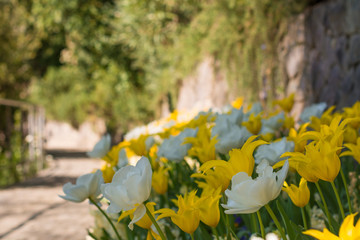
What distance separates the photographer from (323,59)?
13.9 feet

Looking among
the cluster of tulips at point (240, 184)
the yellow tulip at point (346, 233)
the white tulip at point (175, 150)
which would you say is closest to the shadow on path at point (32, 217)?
the cluster of tulips at point (240, 184)

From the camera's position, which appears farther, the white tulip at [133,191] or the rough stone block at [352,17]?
the rough stone block at [352,17]

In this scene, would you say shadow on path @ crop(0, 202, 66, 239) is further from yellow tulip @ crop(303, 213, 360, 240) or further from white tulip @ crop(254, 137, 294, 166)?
yellow tulip @ crop(303, 213, 360, 240)

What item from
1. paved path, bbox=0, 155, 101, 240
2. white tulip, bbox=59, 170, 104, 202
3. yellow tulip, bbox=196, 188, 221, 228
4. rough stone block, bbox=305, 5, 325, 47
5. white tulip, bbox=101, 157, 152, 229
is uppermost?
rough stone block, bbox=305, 5, 325, 47

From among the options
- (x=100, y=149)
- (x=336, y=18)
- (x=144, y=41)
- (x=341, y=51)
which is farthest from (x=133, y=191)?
(x=144, y=41)

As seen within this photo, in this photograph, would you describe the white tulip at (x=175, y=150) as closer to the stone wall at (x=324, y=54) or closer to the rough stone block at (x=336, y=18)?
the stone wall at (x=324, y=54)

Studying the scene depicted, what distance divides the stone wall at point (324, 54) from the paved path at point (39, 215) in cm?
234

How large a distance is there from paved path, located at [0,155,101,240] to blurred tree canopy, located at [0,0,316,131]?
8.07 feet

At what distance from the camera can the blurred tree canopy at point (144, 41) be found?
5.31 m

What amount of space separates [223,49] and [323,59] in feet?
6.29

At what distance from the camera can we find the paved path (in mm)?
3611

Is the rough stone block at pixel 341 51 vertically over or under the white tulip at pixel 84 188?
over

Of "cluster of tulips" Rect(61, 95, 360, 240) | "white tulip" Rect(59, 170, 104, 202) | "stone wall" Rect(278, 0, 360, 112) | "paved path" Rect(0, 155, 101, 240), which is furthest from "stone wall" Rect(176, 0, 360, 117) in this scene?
"white tulip" Rect(59, 170, 104, 202)

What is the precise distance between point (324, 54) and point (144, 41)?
200 inches
